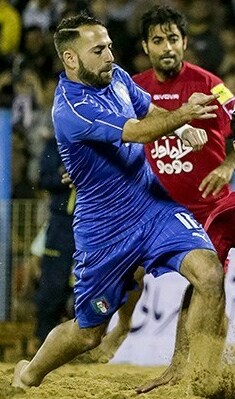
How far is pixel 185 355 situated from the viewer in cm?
827

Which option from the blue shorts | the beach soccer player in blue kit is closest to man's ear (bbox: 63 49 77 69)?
the beach soccer player in blue kit

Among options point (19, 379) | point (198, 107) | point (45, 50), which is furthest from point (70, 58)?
point (45, 50)

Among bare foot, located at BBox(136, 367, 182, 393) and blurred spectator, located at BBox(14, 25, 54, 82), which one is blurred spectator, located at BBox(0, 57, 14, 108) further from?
bare foot, located at BBox(136, 367, 182, 393)

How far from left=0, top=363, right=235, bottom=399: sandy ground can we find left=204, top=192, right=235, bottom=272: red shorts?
1.04 metres

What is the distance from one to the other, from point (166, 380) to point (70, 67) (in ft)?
7.55

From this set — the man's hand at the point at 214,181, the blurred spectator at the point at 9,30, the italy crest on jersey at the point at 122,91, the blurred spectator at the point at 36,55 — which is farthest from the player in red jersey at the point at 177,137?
the blurred spectator at the point at 9,30

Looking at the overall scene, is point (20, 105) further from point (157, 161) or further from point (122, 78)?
point (122, 78)

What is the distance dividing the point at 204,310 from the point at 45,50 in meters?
8.00

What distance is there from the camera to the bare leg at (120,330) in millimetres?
9180

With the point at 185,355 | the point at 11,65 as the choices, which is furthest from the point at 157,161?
the point at 11,65

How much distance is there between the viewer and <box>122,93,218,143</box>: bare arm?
7246 millimetres

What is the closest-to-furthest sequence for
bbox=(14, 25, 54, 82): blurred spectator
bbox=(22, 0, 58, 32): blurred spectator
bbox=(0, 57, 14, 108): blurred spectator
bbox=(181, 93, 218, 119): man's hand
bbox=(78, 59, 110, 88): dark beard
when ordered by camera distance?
bbox=(181, 93, 218, 119): man's hand < bbox=(78, 59, 110, 88): dark beard < bbox=(0, 57, 14, 108): blurred spectator < bbox=(14, 25, 54, 82): blurred spectator < bbox=(22, 0, 58, 32): blurred spectator

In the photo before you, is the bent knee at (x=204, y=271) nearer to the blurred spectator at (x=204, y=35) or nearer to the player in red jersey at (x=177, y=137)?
the player in red jersey at (x=177, y=137)

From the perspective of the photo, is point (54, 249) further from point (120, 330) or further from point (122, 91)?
point (122, 91)
